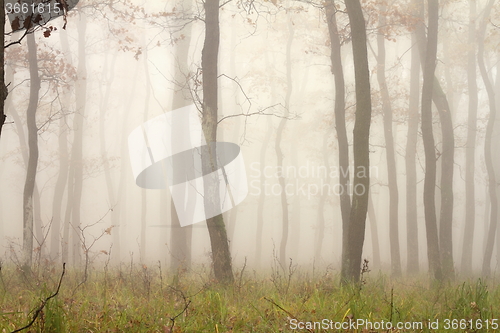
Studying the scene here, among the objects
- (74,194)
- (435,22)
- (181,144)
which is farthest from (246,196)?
(435,22)

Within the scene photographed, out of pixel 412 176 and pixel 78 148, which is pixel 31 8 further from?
pixel 78 148

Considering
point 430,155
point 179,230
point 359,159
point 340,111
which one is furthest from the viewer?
point 179,230

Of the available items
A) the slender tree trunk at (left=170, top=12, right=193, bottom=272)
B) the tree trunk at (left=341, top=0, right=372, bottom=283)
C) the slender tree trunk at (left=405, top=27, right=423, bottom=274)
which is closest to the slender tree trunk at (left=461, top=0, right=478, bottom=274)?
the slender tree trunk at (left=405, top=27, right=423, bottom=274)

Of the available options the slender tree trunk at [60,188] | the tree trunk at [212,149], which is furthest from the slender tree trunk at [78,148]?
the tree trunk at [212,149]

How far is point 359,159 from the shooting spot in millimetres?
6840

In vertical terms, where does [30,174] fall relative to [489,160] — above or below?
below

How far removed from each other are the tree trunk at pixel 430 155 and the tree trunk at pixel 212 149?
5143 millimetres

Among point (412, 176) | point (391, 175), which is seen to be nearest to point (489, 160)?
point (412, 176)

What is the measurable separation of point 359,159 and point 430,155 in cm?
363

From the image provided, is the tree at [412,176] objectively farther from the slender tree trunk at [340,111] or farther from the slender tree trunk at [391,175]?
the slender tree trunk at [340,111]

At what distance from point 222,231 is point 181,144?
285 inches

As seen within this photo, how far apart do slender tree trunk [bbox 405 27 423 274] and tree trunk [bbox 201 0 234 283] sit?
937cm

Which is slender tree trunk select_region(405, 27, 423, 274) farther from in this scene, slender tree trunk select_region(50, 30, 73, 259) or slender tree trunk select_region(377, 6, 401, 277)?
slender tree trunk select_region(50, 30, 73, 259)

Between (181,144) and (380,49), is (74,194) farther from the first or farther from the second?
(380,49)
